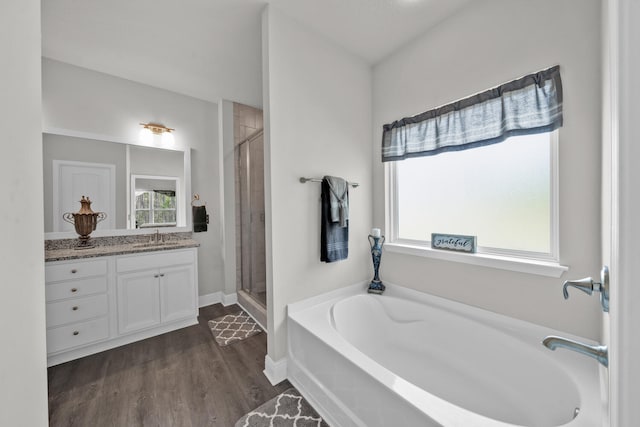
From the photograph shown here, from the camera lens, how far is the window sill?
1360 mm

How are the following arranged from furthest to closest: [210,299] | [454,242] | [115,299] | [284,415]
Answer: [210,299], [115,299], [454,242], [284,415]

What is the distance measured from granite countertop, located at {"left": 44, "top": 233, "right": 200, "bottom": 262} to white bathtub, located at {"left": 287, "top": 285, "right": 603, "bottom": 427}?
1.52 metres

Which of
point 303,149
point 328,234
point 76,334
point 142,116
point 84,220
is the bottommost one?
point 76,334

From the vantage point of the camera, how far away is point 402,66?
6.85ft

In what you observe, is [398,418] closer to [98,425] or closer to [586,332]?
[586,332]

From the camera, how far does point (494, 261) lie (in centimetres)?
157

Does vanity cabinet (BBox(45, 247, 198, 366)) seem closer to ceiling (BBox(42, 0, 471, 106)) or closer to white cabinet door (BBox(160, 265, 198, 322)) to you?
white cabinet door (BBox(160, 265, 198, 322))

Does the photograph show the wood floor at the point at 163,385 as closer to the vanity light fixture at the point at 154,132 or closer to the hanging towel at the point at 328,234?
the hanging towel at the point at 328,234

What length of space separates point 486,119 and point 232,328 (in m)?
2.85

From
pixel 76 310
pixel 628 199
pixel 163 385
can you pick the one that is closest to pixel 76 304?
pixel 76 310

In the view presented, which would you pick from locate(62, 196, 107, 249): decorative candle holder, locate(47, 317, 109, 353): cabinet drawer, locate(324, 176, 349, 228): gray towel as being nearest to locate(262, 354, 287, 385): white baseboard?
locate(324, 176, 349, 228): gray towel

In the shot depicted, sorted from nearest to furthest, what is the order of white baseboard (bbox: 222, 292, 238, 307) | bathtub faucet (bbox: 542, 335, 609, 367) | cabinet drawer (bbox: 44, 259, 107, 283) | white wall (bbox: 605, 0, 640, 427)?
white wall (bbox: 605, 0, 640, 427), bathtub faucet (bbox: 542, 335, 609, 367), cabinet drawer (bbox: 44, 259, 107, 283), white baseboard (bbox: 222, 292, 238, 307)

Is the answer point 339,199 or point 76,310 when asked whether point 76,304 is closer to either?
point 76,310

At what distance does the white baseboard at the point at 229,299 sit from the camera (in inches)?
120
